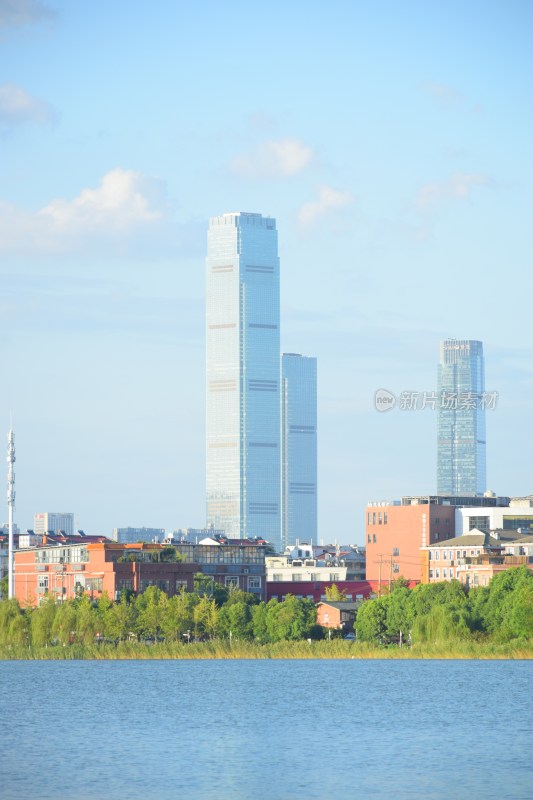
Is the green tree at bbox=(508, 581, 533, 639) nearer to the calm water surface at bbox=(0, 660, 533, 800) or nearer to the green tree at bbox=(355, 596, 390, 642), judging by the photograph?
the calm water surface at bbox=(0, 660, 533, 800)

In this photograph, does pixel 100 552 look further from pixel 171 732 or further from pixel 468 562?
pixel 171 732

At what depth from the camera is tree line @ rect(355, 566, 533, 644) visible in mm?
127812

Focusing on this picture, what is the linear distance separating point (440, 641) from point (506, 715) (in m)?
49.5

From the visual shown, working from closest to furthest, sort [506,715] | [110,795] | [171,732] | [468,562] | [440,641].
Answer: [110,795]
[171,732]
[506,715]
[440,641]
[468,562]

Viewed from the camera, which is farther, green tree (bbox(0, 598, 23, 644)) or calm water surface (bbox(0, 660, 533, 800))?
green tree (bbox(0, 598, 23, 644))

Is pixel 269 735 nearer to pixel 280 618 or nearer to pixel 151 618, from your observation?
pixel 151 618

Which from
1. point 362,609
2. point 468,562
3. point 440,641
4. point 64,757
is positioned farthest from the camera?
point 468,562

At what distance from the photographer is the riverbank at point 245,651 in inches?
5079

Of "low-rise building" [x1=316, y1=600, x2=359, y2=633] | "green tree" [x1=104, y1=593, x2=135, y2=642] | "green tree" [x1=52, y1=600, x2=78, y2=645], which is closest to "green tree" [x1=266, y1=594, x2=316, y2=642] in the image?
"low-rise building" [x1=316, y1=600, x2=359, y2=633]

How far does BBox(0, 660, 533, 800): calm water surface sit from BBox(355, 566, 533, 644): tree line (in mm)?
9316

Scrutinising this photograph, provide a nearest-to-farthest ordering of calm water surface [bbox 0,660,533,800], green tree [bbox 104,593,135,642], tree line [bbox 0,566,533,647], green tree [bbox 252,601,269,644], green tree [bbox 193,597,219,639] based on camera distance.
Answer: calm water surface [bbox 0,660,533,800], tree line [bbox 0,566,533,647], green tree [bbox 104,593,135,642], green tree [bbox 193,597,219,639], green tree [bbox 252,601,269,644]

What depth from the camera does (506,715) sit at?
8062 cm

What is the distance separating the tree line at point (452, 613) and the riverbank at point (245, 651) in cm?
143

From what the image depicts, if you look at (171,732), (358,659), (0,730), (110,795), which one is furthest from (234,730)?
(358,659)
